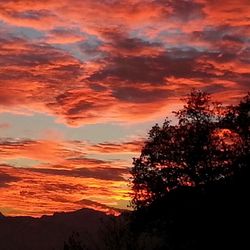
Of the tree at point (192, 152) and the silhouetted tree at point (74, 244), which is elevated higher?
the tree at point (192, 152)

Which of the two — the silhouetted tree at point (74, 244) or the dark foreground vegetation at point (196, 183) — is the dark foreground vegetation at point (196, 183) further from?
the silhouetted tree at point (74, 244)

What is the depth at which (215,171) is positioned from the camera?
170 feet

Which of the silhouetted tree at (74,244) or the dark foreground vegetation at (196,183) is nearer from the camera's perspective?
the silhouetted tree at (74,244)

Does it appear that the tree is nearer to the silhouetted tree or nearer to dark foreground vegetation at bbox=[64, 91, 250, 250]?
dark foreground vegetation at bbox=[64, 91, 250, 250]

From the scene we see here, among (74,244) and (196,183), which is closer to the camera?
(74,244)

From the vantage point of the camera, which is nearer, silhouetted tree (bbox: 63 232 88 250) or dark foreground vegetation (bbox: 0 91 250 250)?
silhouetted tree (bbox: 63 232 88 250)

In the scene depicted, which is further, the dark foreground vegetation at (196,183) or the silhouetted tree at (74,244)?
the dark foreground vegetation at (196,183)

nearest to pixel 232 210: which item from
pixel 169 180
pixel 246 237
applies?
pixel 246 237

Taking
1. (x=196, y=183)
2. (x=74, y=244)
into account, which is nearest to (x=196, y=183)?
(x=196, y=183)

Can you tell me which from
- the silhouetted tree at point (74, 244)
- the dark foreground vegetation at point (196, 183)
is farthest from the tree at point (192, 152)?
the silhouetted tree at point (74, 244)

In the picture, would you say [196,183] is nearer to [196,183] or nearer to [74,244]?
[196,183]

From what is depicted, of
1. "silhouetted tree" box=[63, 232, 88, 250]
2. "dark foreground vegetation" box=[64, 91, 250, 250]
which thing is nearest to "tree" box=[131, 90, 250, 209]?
"dark foreground vegetation" box=[64, 91, 250, 250]

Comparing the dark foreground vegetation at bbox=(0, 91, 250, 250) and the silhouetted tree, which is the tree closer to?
the dark foreground vegetation at bbox=(0, 91, 250, 250)

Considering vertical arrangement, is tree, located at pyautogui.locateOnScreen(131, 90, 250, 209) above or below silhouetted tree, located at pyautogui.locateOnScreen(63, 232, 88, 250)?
above
